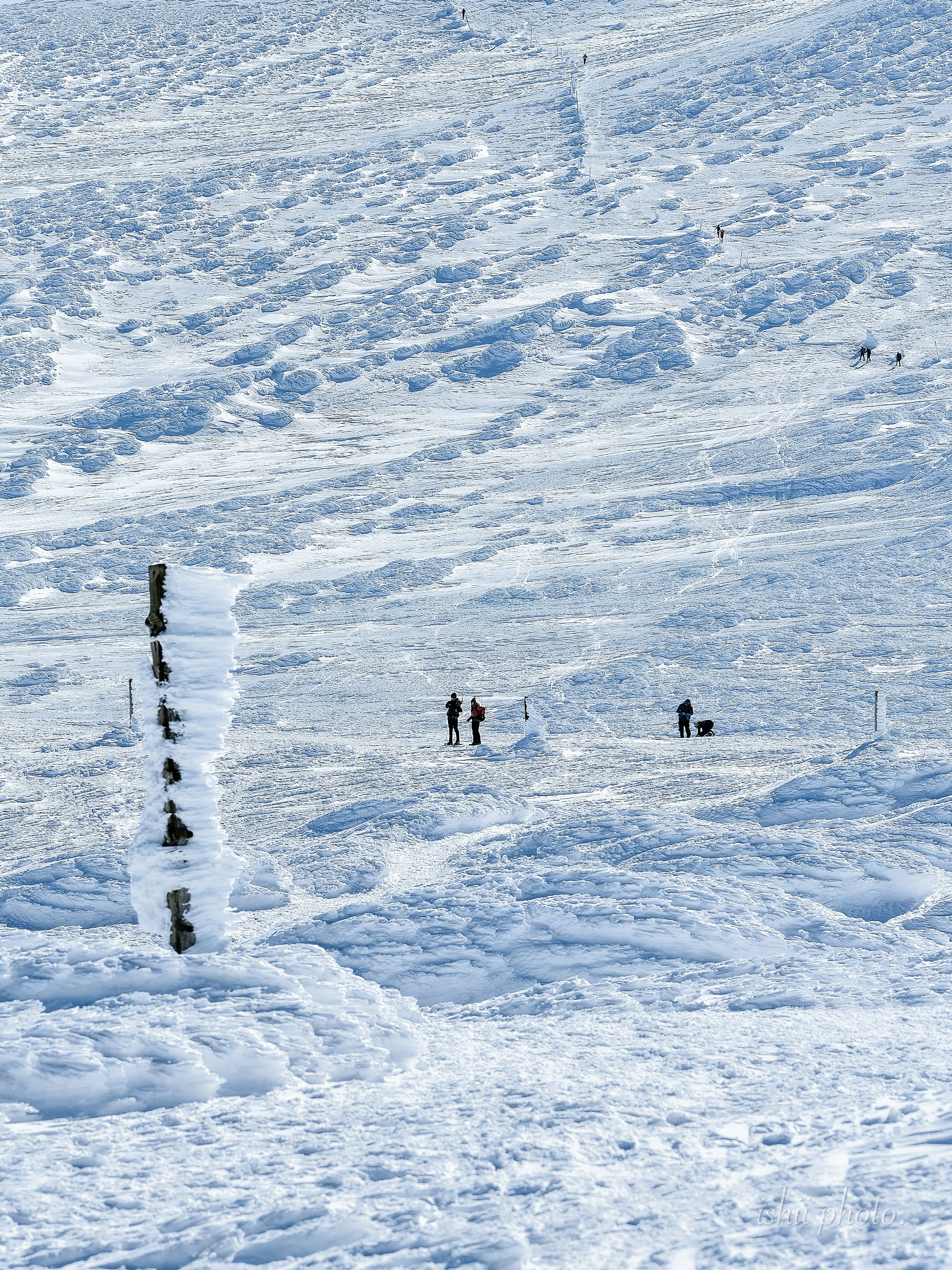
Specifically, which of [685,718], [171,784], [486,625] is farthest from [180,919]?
[486,625]

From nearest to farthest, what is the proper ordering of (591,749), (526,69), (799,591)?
(591,749) → (799,591) → (526,69)

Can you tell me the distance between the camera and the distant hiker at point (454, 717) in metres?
20.5

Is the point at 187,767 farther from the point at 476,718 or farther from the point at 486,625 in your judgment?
the point at 486,625

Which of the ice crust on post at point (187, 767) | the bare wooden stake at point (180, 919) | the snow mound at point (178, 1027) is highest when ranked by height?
the ice crust on post at point (187, 767)

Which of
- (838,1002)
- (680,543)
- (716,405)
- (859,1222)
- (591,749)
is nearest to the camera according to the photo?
(859,1222)

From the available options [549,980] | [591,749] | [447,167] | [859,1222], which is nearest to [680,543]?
[591,749]

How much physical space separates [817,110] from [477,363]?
2915cm

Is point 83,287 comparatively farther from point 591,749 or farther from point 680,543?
point 591,749

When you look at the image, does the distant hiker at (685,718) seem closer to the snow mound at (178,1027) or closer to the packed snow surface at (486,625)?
the packed snow surface at (486,625)

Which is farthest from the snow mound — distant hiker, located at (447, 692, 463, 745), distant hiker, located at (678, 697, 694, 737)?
distant hiker, located at (678, 697, 694, 737)

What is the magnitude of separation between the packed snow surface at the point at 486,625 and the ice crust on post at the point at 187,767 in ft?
0.25

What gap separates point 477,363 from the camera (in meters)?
47.2

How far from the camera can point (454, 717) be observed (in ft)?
67.5

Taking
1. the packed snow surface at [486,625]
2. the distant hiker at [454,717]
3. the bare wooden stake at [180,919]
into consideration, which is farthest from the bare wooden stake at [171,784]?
the distant hiker at [454,717]
